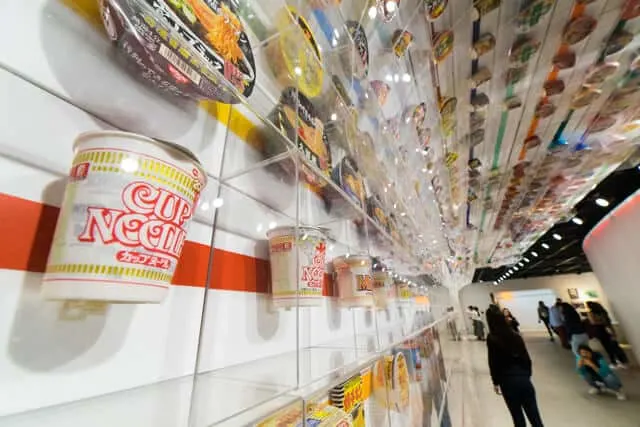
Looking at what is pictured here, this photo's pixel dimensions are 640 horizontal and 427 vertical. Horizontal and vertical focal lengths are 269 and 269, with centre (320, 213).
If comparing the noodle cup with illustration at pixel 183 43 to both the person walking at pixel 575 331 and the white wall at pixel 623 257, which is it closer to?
the white wall at pixel 623 257

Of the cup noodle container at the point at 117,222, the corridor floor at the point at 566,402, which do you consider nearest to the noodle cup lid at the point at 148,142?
the cup noodle container at the point at 117,222

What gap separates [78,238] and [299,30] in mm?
655

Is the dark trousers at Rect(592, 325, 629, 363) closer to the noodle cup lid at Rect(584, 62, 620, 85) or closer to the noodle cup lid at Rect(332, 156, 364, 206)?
the noodle cup lid at Rect(584, 62, 620, 85)

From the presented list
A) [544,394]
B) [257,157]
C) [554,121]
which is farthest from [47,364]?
[544,394]

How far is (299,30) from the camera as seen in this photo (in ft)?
2.16

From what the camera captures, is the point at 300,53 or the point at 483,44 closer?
the point at 300,53

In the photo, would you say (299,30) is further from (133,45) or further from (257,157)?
(133,45)

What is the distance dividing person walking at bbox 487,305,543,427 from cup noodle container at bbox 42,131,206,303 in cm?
284

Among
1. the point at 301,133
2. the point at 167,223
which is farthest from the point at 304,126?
the point at 167,223

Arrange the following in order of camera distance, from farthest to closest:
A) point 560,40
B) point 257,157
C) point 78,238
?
point 560,40 → point 257,157 → point 78,238

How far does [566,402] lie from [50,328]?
5.34m

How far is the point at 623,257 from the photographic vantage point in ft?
12.4

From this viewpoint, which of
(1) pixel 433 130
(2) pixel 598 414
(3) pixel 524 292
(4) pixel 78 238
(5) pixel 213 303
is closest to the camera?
(4) pixel 78 238

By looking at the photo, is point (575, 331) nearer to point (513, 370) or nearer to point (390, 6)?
point (513, 370)
